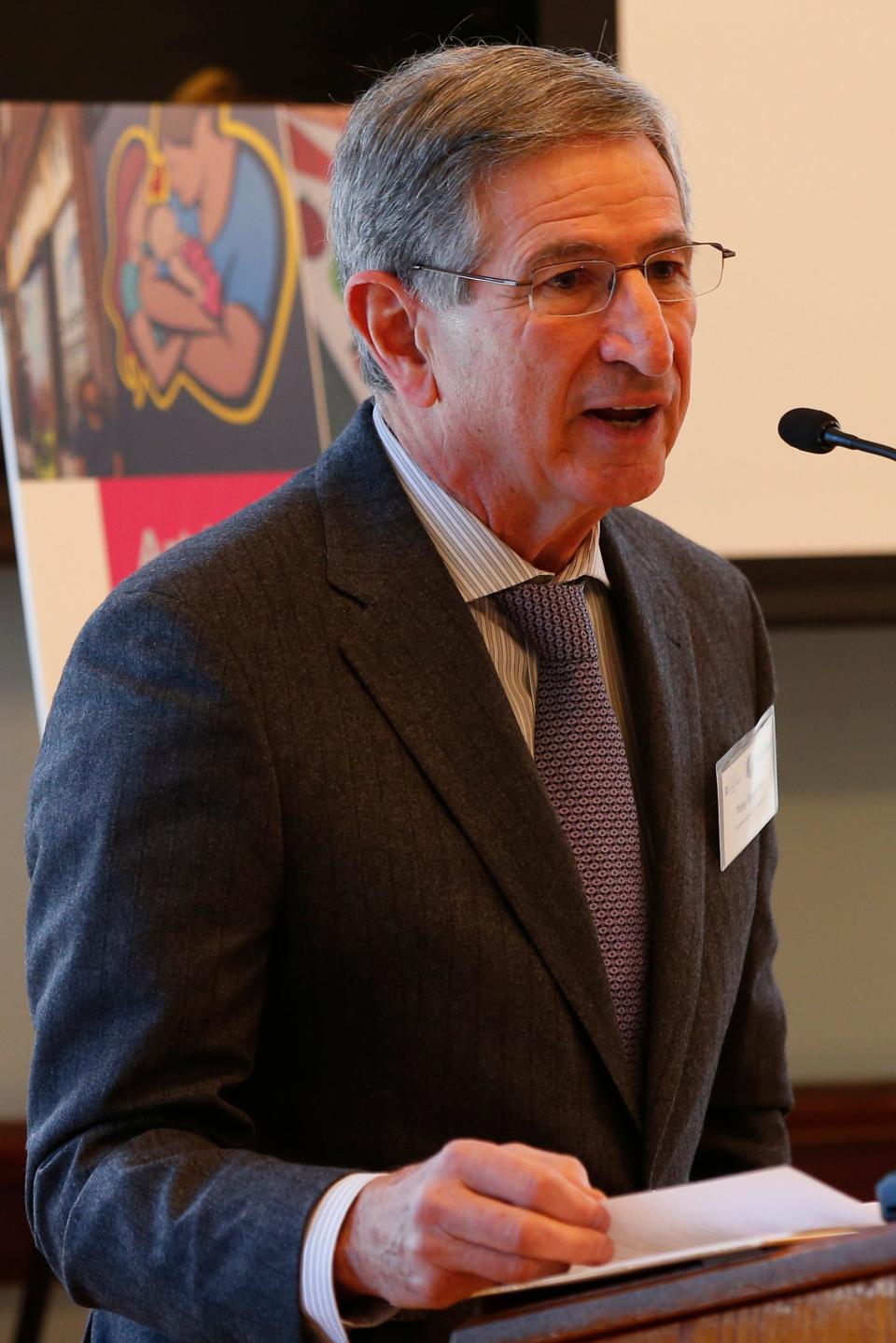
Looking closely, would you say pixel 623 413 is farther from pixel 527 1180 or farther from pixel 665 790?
pixel 527 1180

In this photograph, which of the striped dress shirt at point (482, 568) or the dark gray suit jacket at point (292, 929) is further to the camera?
the striped dress shirt at point (482, 568)

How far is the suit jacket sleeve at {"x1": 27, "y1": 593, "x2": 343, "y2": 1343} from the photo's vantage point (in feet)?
3.53

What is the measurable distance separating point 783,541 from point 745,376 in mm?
253

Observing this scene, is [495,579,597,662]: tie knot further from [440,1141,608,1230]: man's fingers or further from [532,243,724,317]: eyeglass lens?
[440,1141,608,1230]: man's fingers

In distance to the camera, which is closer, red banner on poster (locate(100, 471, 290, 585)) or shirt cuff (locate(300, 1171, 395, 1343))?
shirt cuff (locate(300, 1171, 395, 1343))

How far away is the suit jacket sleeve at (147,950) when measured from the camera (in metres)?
1.08

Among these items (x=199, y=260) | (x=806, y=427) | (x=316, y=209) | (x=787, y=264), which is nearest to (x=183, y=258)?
(x=199, y=260)

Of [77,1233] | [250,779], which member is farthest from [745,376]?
[77,1233]

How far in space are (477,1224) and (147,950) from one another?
343 millimetres

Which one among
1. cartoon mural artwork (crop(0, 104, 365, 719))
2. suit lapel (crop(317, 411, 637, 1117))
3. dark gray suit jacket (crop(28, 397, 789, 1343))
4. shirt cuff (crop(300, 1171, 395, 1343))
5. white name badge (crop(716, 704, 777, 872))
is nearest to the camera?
shirt cuff (crop(300, 1171, 395, 1343))

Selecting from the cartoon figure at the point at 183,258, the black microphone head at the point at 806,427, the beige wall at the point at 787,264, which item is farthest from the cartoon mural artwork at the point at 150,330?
the black microphone head at the point at 806,427

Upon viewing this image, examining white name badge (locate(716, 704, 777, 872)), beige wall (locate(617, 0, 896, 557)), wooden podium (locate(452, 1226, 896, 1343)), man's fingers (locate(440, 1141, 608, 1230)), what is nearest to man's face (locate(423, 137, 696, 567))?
white name badge (locate(716, 704, 777, 872))

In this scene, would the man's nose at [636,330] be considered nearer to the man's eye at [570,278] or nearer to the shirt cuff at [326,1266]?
the man's eye at [570,278]

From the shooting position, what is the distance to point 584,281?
130 cm
